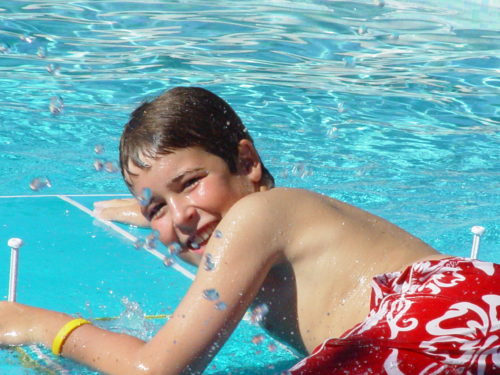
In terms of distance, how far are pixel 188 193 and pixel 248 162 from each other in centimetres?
27

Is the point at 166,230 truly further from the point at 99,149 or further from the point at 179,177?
the point at 99,149

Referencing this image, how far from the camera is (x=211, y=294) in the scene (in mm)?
2178

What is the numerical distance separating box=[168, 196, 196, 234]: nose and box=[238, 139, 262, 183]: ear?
0.23m

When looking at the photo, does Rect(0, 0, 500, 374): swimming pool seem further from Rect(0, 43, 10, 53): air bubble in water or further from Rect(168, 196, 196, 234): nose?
Rect(168, 196, 196, 234): nose

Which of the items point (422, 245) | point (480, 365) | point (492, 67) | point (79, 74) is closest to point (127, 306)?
point (422, 245)

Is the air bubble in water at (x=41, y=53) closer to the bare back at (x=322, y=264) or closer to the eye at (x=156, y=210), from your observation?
the eye at (x=156, y=210)

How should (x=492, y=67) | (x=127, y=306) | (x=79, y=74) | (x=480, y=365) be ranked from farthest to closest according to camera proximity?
1. (x=492, y=67)
2. (x=79, y=74)
3. (x=127, y=306)
4. (x=480, y=365)

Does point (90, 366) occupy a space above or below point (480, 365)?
below

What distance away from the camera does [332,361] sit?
206 centimetres

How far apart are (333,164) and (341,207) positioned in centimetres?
384

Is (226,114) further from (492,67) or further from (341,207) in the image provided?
(492,67)

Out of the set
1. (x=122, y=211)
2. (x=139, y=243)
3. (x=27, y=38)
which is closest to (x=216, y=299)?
(x=139, y=243)

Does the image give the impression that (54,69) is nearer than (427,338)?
No

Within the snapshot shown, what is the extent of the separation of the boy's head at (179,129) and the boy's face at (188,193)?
0.09ft
